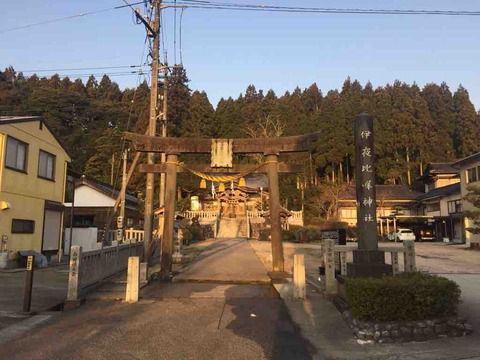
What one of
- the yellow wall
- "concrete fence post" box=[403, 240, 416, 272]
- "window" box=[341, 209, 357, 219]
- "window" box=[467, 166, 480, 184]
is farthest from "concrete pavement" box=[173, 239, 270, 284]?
"window" box=[341, 209, 357, 219]

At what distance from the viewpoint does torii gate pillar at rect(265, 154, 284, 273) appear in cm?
1327

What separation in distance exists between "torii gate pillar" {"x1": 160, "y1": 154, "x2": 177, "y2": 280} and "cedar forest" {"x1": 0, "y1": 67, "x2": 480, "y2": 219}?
4161cm

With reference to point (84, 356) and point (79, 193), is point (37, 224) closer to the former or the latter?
point (84, 356)

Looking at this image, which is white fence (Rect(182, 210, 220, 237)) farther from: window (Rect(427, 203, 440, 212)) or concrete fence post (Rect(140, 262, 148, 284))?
concrete fence post (Rect(140, 262, 148, 284))

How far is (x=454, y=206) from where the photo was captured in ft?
142

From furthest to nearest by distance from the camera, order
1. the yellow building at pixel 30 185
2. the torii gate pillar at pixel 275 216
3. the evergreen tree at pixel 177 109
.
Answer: the evergreen tree at pixel 177 109, the yellow building at pixel 30 185, the torii gate pillar at pixel 275 216

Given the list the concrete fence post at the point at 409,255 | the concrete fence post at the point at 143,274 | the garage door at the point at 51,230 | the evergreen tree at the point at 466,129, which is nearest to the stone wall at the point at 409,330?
the concrete fence post at the point at 409,255

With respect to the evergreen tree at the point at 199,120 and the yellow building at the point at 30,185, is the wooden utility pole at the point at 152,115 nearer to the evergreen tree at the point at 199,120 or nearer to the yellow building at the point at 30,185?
the yellow building at the point at 30,185

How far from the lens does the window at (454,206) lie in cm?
4107

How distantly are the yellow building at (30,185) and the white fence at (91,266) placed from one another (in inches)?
225

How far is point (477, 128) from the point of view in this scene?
7006 centimetres

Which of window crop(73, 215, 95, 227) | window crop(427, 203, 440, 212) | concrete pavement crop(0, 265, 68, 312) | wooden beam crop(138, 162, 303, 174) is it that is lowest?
concrete pavement crop(0, 265, 68, 312)

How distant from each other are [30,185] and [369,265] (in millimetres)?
16530

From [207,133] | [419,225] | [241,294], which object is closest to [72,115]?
[207,133]
